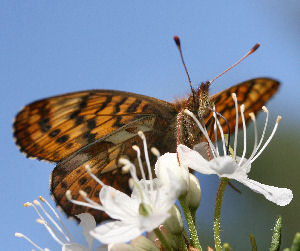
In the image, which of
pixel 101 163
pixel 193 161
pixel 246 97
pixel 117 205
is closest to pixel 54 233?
pixel 101 163

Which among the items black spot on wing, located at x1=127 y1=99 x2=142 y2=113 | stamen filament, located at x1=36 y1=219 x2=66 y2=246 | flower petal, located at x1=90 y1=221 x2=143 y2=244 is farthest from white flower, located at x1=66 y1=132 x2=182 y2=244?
black spot on wing, located at x1=127 y1=99 x2=142 y2=113

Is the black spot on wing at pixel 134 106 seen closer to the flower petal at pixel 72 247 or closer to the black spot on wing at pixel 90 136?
the black spot on wing at pixel 90 136

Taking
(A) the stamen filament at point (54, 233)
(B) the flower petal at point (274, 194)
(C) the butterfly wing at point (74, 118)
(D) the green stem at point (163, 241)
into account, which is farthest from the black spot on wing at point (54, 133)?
(B) the flower petal at point (274, 194)

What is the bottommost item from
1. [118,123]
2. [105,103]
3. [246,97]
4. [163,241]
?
[163,241]

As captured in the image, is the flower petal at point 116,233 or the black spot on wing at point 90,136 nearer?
the flower petal at point 116,233

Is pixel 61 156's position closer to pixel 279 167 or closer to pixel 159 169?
pixel 159 169

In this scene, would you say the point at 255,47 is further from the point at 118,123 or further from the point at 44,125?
the point at 44,125

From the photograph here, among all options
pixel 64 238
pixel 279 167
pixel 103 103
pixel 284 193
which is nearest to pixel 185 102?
pixel 103 103
